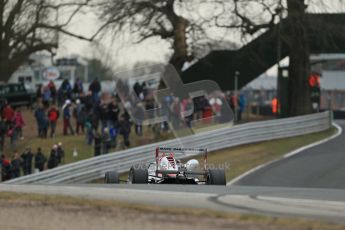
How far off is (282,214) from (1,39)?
33.8 m

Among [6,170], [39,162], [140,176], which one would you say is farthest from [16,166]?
[140,176]

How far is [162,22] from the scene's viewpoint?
3478cm

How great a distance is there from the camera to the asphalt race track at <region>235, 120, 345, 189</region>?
69.3 feet

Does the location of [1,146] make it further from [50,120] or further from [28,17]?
[28,17]

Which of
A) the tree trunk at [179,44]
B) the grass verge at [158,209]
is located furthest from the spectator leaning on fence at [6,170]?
the grass verge at [158,209]

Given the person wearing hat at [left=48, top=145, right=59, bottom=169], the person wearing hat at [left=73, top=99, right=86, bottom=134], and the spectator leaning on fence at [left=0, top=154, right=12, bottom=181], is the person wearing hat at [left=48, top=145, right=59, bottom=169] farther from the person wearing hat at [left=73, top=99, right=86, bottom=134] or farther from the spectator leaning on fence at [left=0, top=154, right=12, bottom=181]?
the person wearing hat at [left=73, top=99, right=86, bottom=134]

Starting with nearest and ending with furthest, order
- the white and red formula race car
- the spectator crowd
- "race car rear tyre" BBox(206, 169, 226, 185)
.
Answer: the white and red formula race car → "race car rear tyre" BBox(206, 169, 226, 185) → the spectator crowd

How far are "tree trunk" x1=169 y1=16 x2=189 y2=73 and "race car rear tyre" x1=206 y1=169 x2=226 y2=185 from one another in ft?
58.6

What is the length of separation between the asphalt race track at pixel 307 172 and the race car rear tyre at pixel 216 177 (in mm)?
4462

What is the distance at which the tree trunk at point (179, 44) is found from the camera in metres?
34.0

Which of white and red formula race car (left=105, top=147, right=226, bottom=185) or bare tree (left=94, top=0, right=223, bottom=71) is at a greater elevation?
bare tree (left=94, top=0, right=223, bottom=71)

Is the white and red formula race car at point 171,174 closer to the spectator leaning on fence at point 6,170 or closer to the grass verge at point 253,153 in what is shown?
the grass verge at point 253,153

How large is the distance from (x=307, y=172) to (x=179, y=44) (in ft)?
42.3

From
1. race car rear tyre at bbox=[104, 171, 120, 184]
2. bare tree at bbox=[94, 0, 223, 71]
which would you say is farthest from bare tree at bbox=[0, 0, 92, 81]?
race car rear tyre at bbox=[104, 171, 120, 184]
